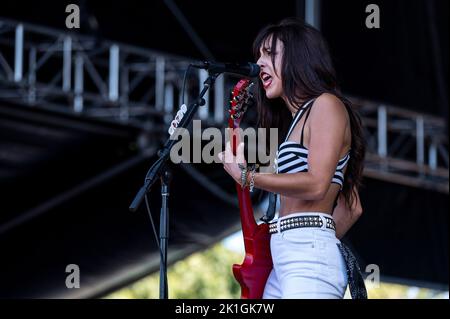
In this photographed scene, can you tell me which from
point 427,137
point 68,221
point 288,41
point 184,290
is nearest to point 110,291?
point 68,221

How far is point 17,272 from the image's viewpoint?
7.07 m

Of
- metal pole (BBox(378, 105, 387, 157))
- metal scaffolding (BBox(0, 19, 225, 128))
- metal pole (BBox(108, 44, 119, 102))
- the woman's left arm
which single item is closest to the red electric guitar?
the woman's left arm

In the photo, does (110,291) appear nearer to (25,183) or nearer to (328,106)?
(25,183)

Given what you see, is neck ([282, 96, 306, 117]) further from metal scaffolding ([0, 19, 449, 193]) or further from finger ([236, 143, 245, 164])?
metal scaffolding ([0, 19, 449, 193])

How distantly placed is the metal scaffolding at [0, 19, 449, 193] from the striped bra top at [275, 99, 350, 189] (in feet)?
13.2

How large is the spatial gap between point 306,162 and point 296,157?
3cm

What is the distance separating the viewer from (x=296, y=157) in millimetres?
2781

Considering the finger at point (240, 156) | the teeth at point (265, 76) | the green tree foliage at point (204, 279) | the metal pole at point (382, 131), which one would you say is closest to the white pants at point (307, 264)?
the finger at point (240, 156)

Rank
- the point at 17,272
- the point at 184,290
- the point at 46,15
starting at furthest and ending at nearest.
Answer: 1. the point at 184,290
2. the point at 17,272
3. the point at 46,15

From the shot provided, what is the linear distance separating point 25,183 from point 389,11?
303 cm

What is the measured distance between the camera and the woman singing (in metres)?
2.67

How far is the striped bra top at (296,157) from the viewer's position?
2.77m

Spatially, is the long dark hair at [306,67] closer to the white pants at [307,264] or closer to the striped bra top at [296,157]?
the striped bra top at [296,157]

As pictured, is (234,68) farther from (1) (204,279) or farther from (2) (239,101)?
(1) (204,279)
